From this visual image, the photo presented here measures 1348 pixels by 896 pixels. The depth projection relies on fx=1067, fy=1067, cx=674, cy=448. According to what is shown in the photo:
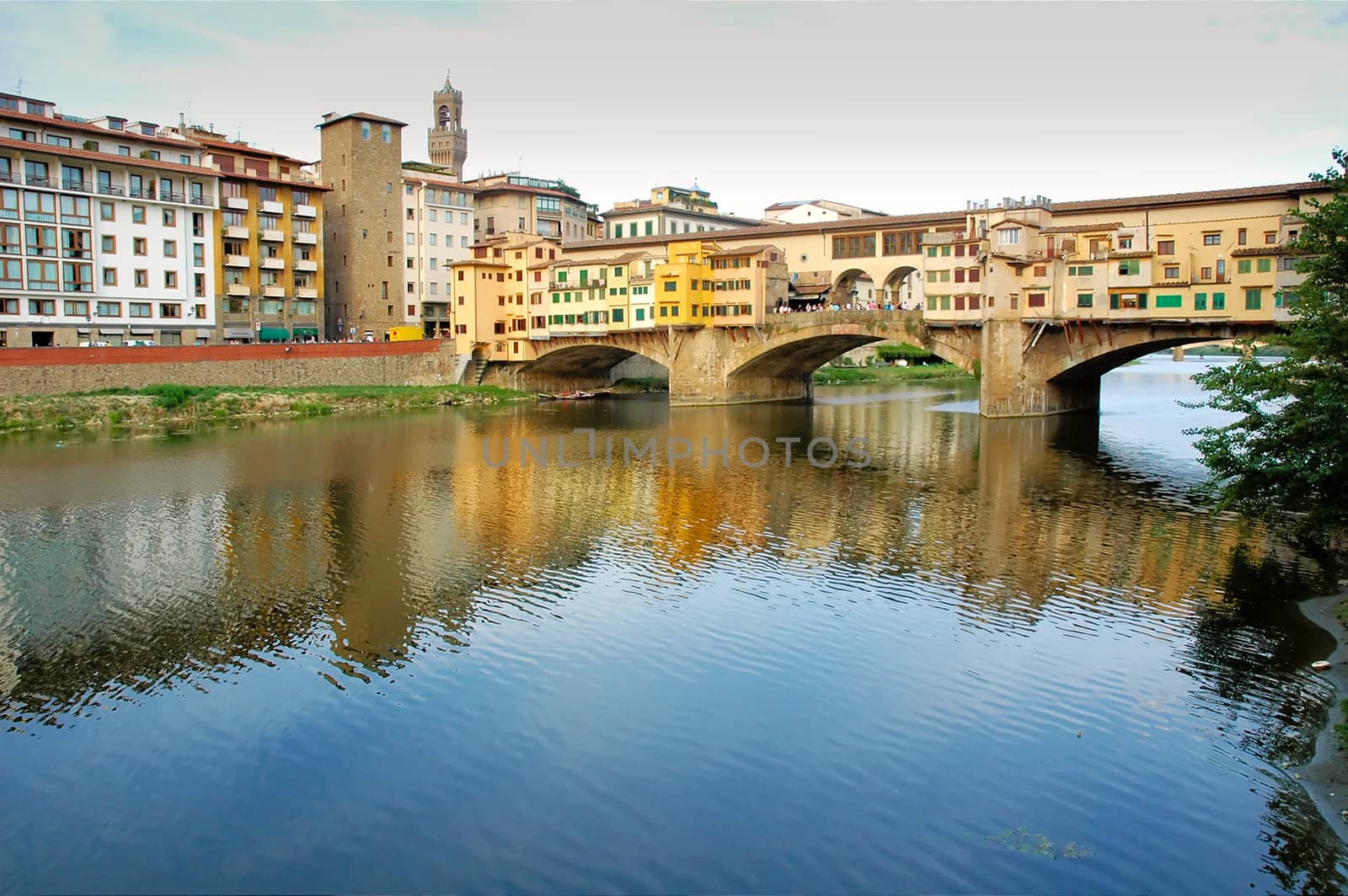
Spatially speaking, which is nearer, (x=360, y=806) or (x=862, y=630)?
(x=360, y=806)

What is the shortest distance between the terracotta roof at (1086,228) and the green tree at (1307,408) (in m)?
26.6

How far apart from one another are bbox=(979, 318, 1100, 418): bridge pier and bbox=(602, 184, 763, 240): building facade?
1467 inches

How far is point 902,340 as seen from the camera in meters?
52.2

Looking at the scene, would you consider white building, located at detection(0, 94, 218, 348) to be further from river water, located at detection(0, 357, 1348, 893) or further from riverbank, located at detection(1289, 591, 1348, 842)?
riverbank, located at detection(1289, 591, 1348, 842)

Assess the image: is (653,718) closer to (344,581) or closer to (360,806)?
(360,806)

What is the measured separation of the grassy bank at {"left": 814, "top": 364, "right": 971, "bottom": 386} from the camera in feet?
270

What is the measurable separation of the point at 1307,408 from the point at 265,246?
59.5 metres

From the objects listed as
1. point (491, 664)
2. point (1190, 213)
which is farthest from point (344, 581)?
point (1190, 213)

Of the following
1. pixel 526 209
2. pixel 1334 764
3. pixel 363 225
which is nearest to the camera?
pixel 1334 764

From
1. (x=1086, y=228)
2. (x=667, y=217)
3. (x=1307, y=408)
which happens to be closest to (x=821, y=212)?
(x=667, y=217)

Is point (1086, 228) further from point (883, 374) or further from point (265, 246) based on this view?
point (265, 246)

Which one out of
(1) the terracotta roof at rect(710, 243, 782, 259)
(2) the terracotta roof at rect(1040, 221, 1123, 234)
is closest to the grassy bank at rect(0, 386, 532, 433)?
(1) the terracotta roof at rect(710, 243, 782, 259)

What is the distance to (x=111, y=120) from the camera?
5938 centimetres

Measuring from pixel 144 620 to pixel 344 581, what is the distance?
3622mm
